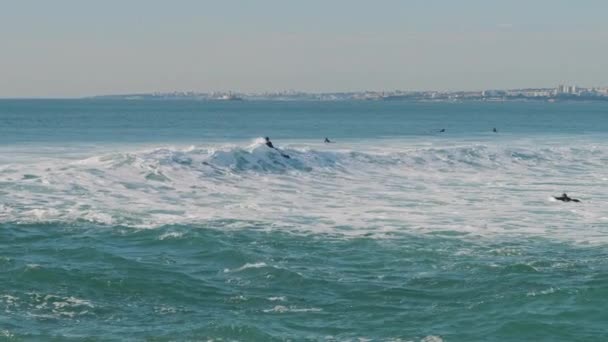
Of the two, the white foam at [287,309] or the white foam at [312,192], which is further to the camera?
the white foam at [312,192]

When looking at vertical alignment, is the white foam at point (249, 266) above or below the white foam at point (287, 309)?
above

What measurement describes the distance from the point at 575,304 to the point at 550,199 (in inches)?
636

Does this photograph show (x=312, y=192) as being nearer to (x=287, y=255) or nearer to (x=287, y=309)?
(x=287, y=255)

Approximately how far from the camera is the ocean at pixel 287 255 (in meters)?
17.1

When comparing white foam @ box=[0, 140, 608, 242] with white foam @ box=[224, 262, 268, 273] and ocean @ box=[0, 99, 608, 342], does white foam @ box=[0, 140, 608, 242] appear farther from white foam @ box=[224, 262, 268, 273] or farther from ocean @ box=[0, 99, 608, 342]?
white foam @ box=[224, 262, 268, 273]

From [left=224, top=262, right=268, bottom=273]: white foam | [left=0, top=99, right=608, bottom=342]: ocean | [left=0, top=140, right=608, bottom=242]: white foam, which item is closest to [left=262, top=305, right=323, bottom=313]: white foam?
[left=0, top=99, right=608, bottom=342]: ocean

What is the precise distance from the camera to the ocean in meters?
17.1

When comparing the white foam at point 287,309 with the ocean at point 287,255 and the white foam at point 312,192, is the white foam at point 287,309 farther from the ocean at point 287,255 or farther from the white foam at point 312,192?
the white foam at point 312,192

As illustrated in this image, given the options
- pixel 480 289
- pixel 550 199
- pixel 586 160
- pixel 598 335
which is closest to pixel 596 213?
pixel 550 199

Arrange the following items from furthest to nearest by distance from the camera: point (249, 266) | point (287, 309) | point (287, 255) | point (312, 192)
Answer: point (312, 192) → point (287, 255) → point (249, 266) → point (287, 309)

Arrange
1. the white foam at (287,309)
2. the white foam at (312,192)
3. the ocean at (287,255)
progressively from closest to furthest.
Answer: the ocean at (287,255), the white foam at (287,309), the white foam at (312,192)

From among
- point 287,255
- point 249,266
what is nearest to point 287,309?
point 249,266

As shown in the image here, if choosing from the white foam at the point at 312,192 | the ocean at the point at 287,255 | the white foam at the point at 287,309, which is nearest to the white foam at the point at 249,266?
the ocean at the point at 287,255

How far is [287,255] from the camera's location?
897 inches
